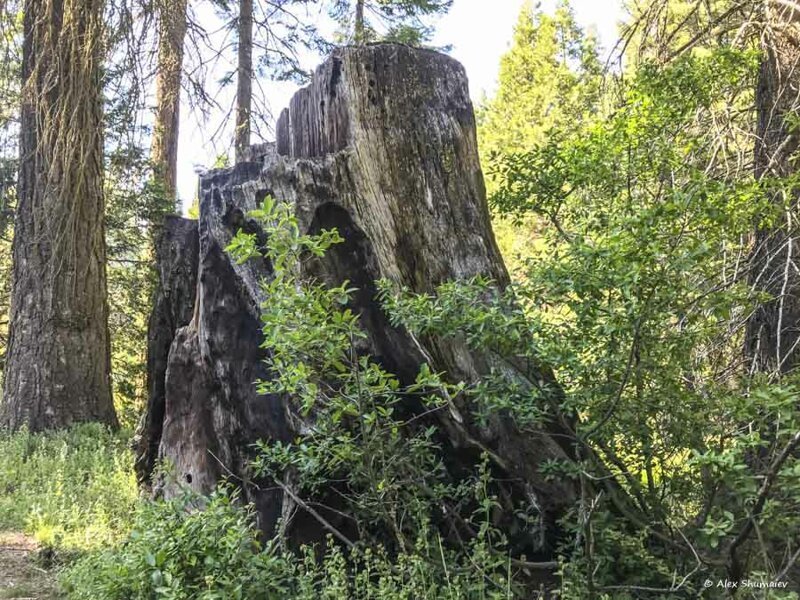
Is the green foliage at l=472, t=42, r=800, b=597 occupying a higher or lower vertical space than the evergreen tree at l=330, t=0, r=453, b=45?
lower

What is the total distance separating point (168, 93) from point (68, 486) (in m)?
5.09

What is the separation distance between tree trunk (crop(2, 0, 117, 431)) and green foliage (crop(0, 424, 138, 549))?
0.56 m

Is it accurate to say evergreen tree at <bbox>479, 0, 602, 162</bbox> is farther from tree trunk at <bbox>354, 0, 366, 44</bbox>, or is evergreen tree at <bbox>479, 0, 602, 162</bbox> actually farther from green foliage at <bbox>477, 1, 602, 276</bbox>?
tree trunk at <bbox>354, 0, 366, 44</bbox>

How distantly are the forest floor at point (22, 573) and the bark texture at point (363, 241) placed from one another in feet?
3.28

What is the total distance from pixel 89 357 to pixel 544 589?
6.04m

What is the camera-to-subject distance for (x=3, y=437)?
6.69 m

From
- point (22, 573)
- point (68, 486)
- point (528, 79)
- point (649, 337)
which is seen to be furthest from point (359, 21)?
point (528, 79)

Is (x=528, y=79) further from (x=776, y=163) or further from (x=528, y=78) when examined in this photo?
(x=776, y=163)

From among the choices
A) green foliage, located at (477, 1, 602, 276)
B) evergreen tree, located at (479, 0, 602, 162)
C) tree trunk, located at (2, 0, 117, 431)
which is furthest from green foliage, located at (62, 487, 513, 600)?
evergreen tree, located at (479, 0, 602, 162)

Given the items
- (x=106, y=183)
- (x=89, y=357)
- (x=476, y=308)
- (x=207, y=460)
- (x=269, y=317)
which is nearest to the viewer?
(x=269, y=317)

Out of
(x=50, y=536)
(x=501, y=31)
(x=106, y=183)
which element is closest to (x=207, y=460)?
(x=50, y=536)

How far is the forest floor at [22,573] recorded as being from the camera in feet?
12.2

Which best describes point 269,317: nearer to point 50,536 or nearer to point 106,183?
point 50,536

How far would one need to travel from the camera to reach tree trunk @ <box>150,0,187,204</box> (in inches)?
247
